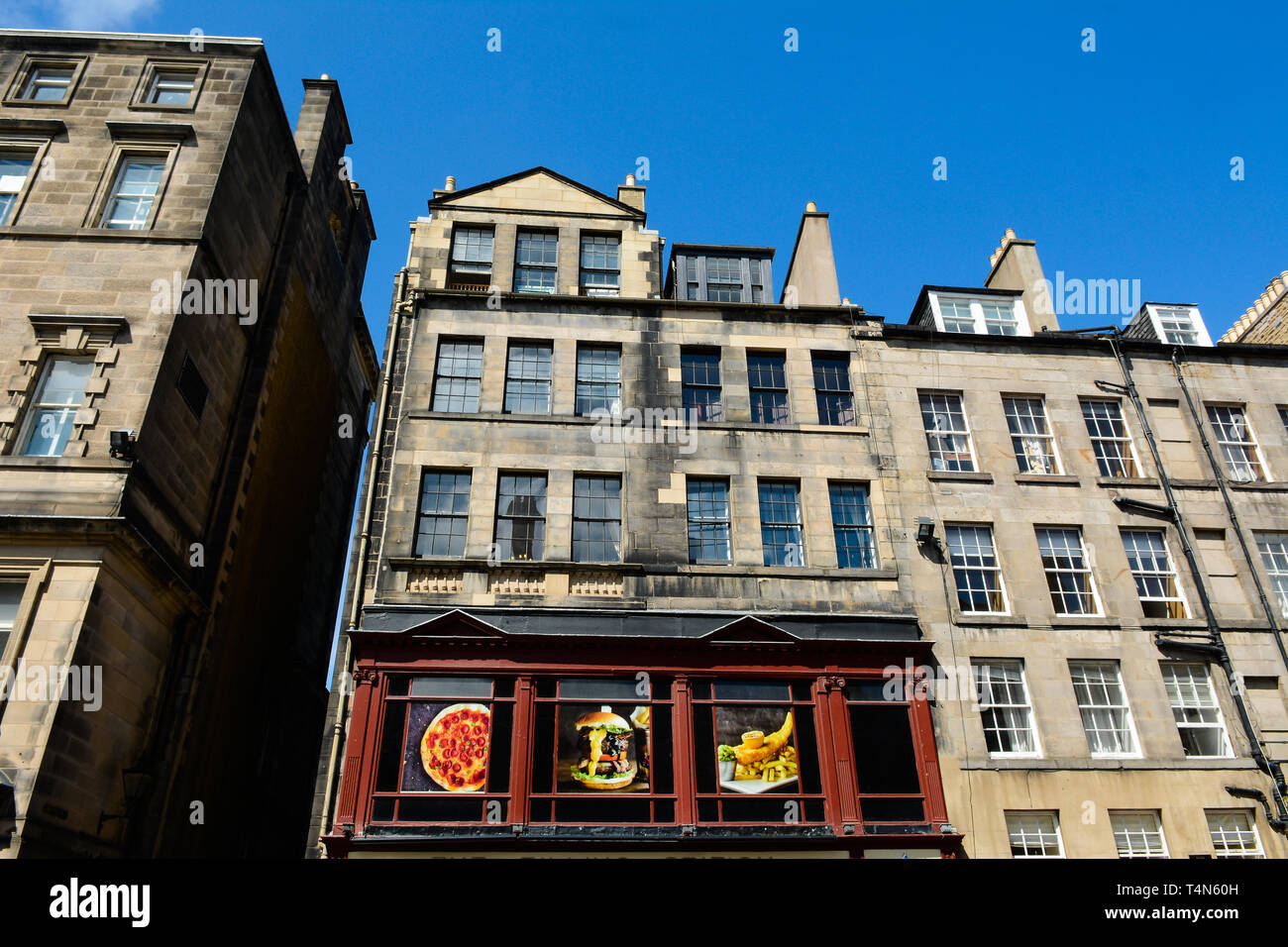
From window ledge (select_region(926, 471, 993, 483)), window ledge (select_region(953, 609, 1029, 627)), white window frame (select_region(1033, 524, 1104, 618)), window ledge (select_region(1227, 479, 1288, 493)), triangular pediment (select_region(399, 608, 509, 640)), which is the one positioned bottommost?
Result: triangular pediment (select_region(399, 608, 509, 640))

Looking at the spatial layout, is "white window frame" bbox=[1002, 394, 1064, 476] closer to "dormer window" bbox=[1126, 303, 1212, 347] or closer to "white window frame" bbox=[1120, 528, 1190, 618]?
"white window frame" bbox=[1120, 528, 1190, 618]

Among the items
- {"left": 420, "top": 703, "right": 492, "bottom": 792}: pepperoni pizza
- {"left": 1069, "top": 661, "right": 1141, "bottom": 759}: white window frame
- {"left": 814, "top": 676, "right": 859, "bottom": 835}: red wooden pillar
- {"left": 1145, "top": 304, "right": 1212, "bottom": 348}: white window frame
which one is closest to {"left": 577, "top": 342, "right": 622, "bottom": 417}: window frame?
{"left": 420, "top": 703, "right": 492, "bottom": 792}: pepperoni pizza

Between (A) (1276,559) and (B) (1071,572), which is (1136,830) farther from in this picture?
(A) (1276,559)

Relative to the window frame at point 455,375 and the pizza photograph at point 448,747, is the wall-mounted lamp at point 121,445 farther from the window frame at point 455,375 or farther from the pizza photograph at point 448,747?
the pizza photograph at point 448,747

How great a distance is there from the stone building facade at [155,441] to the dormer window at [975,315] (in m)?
18.9

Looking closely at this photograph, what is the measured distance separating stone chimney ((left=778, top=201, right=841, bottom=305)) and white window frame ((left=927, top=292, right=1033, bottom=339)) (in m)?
3.17

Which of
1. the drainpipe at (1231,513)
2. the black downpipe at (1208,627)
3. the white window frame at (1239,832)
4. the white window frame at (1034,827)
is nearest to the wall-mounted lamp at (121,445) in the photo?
the white window frame at (1034,827)

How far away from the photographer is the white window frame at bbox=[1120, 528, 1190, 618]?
70.9 feet

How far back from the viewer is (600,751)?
58.2 ft

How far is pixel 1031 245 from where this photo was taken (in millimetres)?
27531

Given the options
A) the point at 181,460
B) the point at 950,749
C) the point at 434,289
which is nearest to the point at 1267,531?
the point at 950,749

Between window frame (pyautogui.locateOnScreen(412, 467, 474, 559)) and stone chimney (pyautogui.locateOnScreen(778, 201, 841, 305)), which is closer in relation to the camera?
window frame (pyautogui.locateOnScreen(412, 467, 474, 559))

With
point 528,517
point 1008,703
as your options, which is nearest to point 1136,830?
point 1008,703

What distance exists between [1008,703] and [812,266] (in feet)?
43.8
